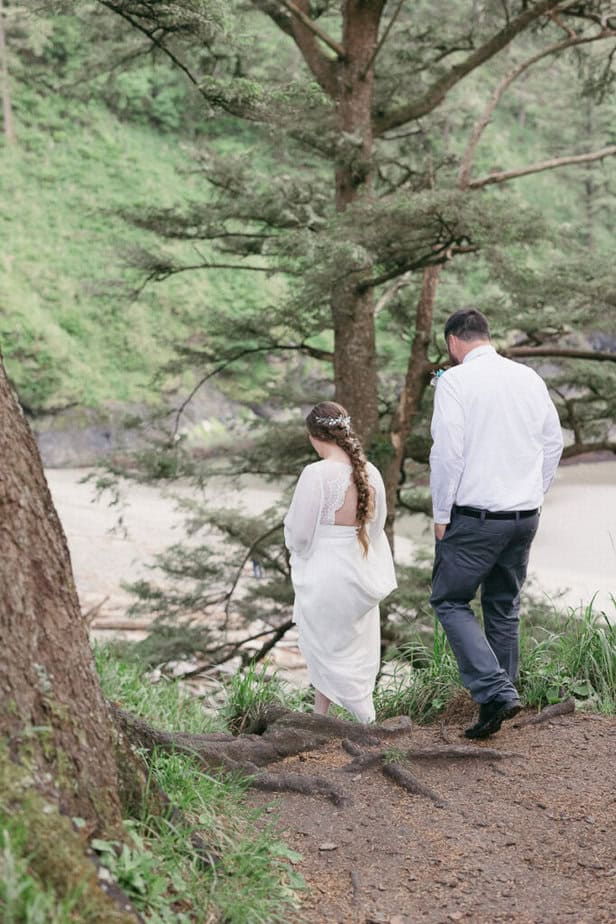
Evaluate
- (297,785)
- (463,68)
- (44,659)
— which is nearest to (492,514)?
(297,785)

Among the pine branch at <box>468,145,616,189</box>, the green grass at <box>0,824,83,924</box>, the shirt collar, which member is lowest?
the green grass at <box>0,824,83,924</box>

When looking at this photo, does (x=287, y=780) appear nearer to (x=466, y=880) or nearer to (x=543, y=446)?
(x=466, y=880)

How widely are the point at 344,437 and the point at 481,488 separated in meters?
0.81

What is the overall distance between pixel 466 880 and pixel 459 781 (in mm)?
784

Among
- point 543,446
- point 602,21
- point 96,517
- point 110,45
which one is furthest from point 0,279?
point 543,446

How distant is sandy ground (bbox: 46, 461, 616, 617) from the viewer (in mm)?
14680

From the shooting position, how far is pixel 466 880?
280cm

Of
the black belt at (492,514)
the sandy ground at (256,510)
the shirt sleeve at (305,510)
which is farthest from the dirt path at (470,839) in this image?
the sandy ground at (256,510)

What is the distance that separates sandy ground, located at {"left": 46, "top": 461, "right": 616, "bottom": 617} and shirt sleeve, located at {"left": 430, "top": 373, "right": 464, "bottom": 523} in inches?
339

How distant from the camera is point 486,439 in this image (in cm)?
403

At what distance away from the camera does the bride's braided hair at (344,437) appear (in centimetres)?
450

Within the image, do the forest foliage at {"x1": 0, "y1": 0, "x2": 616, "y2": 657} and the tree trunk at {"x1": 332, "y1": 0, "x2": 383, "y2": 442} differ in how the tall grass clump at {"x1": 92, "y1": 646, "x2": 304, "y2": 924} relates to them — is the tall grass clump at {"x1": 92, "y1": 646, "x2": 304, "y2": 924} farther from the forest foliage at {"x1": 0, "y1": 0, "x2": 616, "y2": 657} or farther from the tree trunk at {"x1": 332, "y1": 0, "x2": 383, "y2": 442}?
the tree trunk at {"x1": 332, "y1": 0, "x2": 383, "y2": 442}

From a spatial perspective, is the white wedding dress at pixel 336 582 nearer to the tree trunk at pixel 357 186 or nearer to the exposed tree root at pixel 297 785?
the exposed tree root at pixel 297 785

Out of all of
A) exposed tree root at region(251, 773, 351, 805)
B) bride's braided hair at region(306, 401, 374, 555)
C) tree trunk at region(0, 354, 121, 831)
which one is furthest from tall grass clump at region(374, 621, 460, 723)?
tree trunk at region(0, 354, 121, 831)
